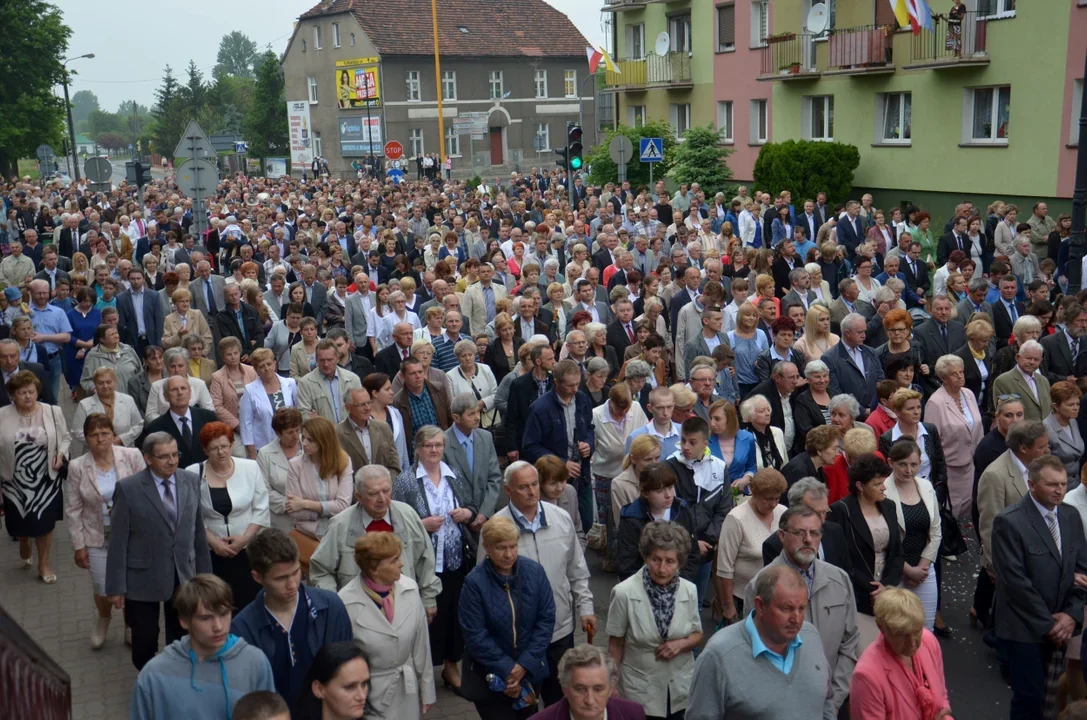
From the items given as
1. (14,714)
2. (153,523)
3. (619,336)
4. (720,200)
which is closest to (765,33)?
(720,200)

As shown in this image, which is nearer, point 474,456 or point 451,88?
point 474,456

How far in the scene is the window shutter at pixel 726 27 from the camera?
3869 cm

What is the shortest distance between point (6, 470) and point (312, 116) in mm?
72343

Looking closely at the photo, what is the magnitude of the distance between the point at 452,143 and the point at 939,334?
64.2 metres

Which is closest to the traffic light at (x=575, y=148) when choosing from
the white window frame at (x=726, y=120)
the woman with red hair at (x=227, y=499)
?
the white window frame at (x=726, y=120)

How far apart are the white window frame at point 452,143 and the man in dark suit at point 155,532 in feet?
222

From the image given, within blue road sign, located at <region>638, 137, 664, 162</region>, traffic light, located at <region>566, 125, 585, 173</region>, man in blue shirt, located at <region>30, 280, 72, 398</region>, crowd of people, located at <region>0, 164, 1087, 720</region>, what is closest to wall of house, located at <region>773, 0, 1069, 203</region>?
blue road sign, located at <region>638, 137, 664, 162</region>

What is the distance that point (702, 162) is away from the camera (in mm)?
34500

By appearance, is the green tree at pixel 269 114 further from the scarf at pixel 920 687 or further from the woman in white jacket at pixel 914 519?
the scarf at pixel 920 687

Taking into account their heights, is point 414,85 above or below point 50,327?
above

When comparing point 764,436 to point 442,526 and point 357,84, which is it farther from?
point 357,84

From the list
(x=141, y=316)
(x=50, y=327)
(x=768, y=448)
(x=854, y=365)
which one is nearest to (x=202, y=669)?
(x=768, y=448)

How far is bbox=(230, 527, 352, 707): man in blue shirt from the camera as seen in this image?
16.7 feet

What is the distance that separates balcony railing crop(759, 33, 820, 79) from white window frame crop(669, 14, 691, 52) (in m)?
6.86
